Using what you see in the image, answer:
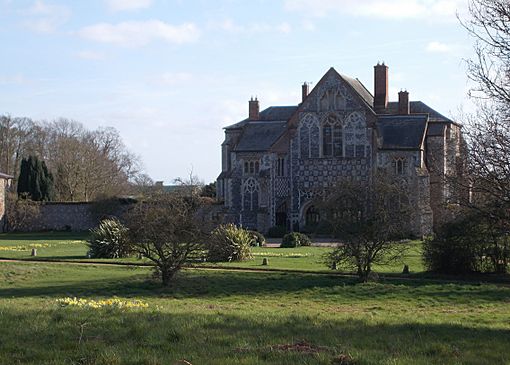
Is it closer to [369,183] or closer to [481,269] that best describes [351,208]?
[369,183]

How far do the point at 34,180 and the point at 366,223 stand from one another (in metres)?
46.0

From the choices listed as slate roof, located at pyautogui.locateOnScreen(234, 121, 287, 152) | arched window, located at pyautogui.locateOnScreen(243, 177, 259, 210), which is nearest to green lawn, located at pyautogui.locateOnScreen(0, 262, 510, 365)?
arched window, located at pyautogui.locateOnScreen(243, 177, 259, 210)

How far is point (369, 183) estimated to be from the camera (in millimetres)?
25984

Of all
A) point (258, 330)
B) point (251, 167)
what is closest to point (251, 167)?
point (251, 167)

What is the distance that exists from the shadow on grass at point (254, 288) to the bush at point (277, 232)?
28.5 meters

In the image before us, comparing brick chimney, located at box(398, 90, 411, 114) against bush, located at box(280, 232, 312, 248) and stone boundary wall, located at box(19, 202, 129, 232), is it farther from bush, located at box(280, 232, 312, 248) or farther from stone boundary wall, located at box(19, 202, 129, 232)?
stone boundary wall, located at box(19, 202, 129, 232)

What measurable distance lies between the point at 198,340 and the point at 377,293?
13.1m

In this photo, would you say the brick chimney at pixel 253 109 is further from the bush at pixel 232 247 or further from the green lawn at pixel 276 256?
the bush at pixel 232 247

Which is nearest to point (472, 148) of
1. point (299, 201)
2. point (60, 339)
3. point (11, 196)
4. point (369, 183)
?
point (60, 339)

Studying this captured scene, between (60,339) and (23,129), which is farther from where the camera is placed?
(23,129)

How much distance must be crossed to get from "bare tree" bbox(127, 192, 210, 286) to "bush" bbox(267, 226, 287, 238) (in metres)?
30.7

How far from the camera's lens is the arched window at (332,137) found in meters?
54.0

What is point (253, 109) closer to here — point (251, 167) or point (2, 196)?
point (251, 167)

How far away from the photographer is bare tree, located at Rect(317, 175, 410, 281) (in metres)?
23.8
